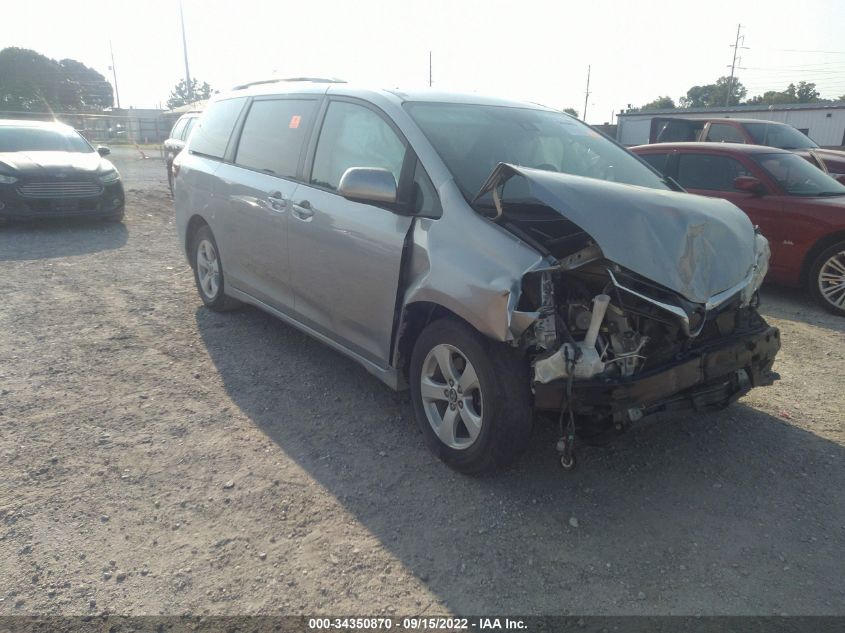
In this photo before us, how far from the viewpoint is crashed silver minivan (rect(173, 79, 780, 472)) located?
2.86 meters

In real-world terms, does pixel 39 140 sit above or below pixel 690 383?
above

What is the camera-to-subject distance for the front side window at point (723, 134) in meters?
10.5

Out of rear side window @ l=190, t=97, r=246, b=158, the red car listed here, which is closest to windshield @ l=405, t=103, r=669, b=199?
rear side window @ l=190, t=97, r=246, b=158

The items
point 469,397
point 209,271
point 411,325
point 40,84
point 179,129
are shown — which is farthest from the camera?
point 40,84

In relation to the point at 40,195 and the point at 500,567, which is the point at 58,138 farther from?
the point at 500,567

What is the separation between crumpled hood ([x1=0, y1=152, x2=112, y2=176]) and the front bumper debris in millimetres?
9709

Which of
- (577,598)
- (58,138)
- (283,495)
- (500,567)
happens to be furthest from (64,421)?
(58,138)

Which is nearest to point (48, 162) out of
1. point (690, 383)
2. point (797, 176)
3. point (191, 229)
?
point (191, 229)

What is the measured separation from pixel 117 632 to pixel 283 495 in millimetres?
973

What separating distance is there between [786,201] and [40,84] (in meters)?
71.3

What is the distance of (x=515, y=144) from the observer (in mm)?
3822

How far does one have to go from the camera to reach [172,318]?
5844mm

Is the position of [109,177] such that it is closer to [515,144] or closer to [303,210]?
[303,210]

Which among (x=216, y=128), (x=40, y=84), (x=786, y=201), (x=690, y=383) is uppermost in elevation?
(x=40, y=84)
